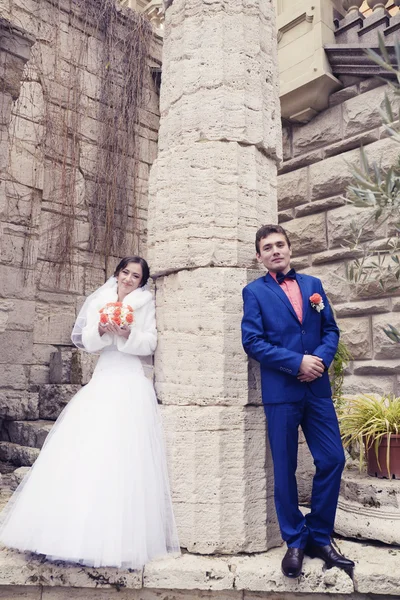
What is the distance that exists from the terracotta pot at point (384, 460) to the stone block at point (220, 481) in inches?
28.3

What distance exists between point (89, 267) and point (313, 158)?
128 inches

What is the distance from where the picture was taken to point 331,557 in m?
2.77

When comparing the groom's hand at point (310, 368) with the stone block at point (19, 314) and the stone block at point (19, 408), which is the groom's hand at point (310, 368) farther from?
the stone block at point (19, 314)

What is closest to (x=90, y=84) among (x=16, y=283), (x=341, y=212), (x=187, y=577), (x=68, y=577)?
(x=16, y=283)

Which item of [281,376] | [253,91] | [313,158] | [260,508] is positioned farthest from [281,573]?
[313,158]

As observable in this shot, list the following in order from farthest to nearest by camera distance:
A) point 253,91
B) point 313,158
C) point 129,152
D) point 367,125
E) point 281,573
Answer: point 129,152
point 313,158
point 367,125
point 253,91
point 281,573

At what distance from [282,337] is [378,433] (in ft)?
3.04

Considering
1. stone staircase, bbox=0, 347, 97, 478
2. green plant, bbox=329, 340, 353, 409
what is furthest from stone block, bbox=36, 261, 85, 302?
green plant, bbox=329, 340, 353, 409

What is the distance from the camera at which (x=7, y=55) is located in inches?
157

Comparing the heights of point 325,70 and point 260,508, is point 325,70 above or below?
above

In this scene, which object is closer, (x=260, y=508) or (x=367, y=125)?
(x=260, y=508)

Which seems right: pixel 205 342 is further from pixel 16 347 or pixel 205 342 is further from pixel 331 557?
pixel 16 347

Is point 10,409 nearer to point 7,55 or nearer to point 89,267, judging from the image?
point 89,267

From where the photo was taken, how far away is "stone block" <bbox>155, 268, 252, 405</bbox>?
10.2 feet
